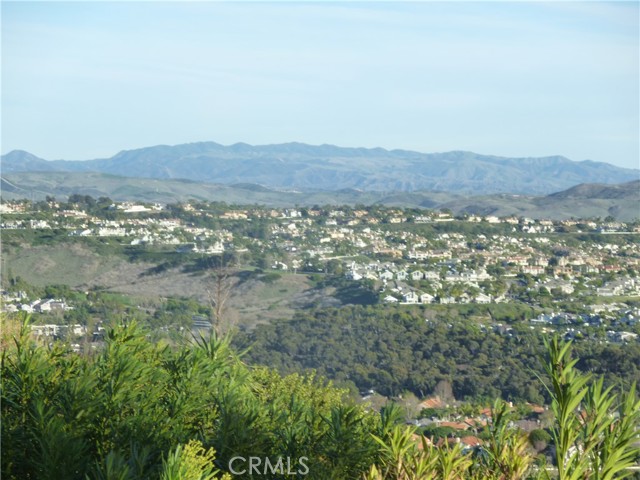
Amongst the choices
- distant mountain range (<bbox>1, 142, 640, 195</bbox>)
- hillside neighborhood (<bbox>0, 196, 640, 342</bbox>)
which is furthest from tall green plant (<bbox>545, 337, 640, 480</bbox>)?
distant mountain range (<bbox>1, 142, 640, 195</bbox>)

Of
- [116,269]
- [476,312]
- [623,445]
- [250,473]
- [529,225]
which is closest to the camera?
[623,445]

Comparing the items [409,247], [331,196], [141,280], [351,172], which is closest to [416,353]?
[141,280]

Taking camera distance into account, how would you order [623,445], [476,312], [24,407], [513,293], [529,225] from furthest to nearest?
[529,225] < [513,293] < [476,312] < [24,407] < [623,445]

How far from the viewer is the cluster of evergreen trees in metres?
3.39

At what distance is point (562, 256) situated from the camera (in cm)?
3819

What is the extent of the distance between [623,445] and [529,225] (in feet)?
150

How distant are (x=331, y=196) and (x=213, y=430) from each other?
99.1 m

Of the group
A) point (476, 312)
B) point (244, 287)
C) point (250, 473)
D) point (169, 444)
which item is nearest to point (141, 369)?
point (169, 444)

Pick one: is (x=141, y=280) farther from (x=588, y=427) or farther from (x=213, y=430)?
(x=588, y=427)

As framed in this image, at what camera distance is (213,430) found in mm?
4586

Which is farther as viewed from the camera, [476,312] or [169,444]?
[476,312]

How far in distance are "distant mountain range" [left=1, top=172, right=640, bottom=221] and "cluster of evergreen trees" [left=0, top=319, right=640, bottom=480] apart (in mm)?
53302

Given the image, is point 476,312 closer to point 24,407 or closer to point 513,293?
point 513,293

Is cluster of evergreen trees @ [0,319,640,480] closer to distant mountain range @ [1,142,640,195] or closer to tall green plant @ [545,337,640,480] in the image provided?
tall green plant @ [545,337,640,480]
